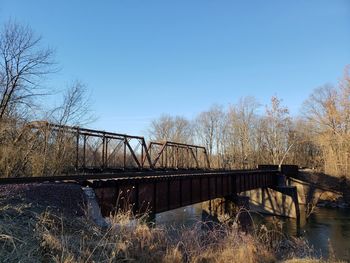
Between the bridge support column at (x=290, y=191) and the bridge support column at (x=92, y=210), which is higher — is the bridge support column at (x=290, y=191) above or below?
below

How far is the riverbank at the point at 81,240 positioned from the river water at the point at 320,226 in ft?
32.0

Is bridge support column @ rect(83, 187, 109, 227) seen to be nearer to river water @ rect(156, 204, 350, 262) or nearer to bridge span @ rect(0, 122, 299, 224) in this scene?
bridge span @ rect(0, 122, 299, 224)

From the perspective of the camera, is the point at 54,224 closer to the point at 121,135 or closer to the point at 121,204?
the point at 121,204

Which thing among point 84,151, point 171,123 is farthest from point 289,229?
point 171,123

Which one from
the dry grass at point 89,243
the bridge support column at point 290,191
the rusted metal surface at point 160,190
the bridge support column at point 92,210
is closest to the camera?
the dry grass at point 89,243

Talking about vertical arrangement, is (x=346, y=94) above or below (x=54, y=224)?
above

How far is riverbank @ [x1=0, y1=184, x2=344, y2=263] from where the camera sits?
4863 millimetres

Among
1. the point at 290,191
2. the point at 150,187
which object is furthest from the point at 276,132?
the point at 150,187

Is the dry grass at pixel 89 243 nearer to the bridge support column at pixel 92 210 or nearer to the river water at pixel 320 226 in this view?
the bridge support column at pixel 92 210

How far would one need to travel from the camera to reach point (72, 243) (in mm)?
5387

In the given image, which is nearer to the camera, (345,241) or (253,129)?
(345,241)

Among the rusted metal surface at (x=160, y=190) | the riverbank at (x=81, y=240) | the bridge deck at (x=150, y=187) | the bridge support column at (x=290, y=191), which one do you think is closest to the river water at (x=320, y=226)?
the bridge support column at (x=290, y=191)

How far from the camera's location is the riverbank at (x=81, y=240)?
4.86 metres

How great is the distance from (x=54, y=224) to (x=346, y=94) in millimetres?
52835
